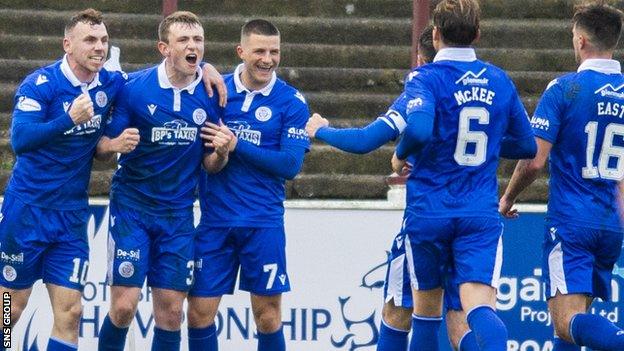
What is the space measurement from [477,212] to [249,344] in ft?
8.54

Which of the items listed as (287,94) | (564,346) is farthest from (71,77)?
(564,346)

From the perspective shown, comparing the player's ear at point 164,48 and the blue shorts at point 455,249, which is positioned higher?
the player's ear at point 164,48

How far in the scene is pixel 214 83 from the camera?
27.7 feet

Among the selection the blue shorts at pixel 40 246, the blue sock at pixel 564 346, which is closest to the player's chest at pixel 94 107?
the blue shorts at pixel 40 246

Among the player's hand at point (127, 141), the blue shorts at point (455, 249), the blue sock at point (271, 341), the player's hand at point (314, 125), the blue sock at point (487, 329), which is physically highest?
the player's hand at point (314, 125)

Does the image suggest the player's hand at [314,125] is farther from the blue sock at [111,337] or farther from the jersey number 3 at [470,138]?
the blue sock at [111,337]

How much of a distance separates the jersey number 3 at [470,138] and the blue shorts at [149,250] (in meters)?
1.74

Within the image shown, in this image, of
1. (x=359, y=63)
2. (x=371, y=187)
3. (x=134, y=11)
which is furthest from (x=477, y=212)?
(x=134, y=11)

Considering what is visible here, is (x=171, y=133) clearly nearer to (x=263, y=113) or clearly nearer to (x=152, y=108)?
(x=152, y=108)

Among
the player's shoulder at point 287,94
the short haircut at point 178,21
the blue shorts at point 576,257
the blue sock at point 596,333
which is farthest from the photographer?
the player's shoulder at point 287,94

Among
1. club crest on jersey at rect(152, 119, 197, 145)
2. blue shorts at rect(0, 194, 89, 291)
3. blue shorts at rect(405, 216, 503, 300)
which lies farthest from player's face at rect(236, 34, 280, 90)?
blue shorts at rect(405, 216, 503, 300)

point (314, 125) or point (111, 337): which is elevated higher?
point (314, 125)

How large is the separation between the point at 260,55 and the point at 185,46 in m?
0.42

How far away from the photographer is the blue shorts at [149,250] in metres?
8.31
